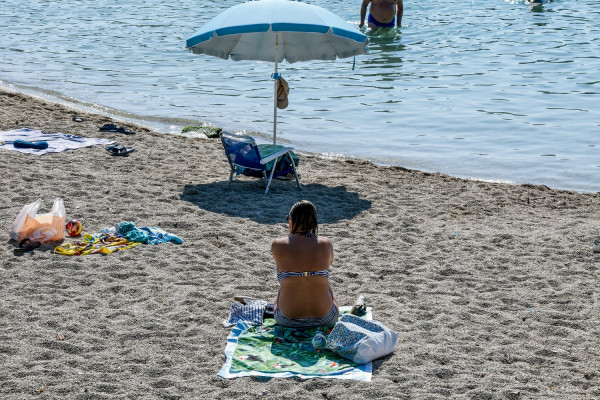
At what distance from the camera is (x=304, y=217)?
5469 mm

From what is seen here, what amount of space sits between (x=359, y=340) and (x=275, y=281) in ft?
5.34

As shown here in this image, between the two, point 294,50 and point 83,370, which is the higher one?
point 294,50

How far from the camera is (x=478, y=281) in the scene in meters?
6.64

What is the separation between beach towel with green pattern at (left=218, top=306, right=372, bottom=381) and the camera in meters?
4.96

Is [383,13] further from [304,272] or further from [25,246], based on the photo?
[304,272]

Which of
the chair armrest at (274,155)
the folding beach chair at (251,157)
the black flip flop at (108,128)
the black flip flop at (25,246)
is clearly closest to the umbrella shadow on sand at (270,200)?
the folding beach chair at (251,157)

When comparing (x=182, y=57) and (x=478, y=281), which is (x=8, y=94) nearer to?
(x=182, y=57)

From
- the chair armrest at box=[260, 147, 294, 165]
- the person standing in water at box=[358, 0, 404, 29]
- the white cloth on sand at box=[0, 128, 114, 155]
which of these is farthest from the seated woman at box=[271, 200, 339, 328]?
the person standing in water at box=[358, 0, 404, 29]

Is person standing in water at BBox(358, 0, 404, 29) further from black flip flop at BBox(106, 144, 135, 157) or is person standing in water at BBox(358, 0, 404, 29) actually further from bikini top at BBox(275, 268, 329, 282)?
bikini top at BBox(275, 268, 329, 282)

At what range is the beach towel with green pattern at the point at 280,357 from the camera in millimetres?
4961

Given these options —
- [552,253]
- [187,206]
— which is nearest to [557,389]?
[552,253]

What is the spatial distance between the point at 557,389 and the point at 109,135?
8134mm

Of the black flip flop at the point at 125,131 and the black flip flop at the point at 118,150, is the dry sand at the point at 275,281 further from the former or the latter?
the black flip flop at the point at 125,131

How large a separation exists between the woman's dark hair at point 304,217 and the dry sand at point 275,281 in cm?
93
